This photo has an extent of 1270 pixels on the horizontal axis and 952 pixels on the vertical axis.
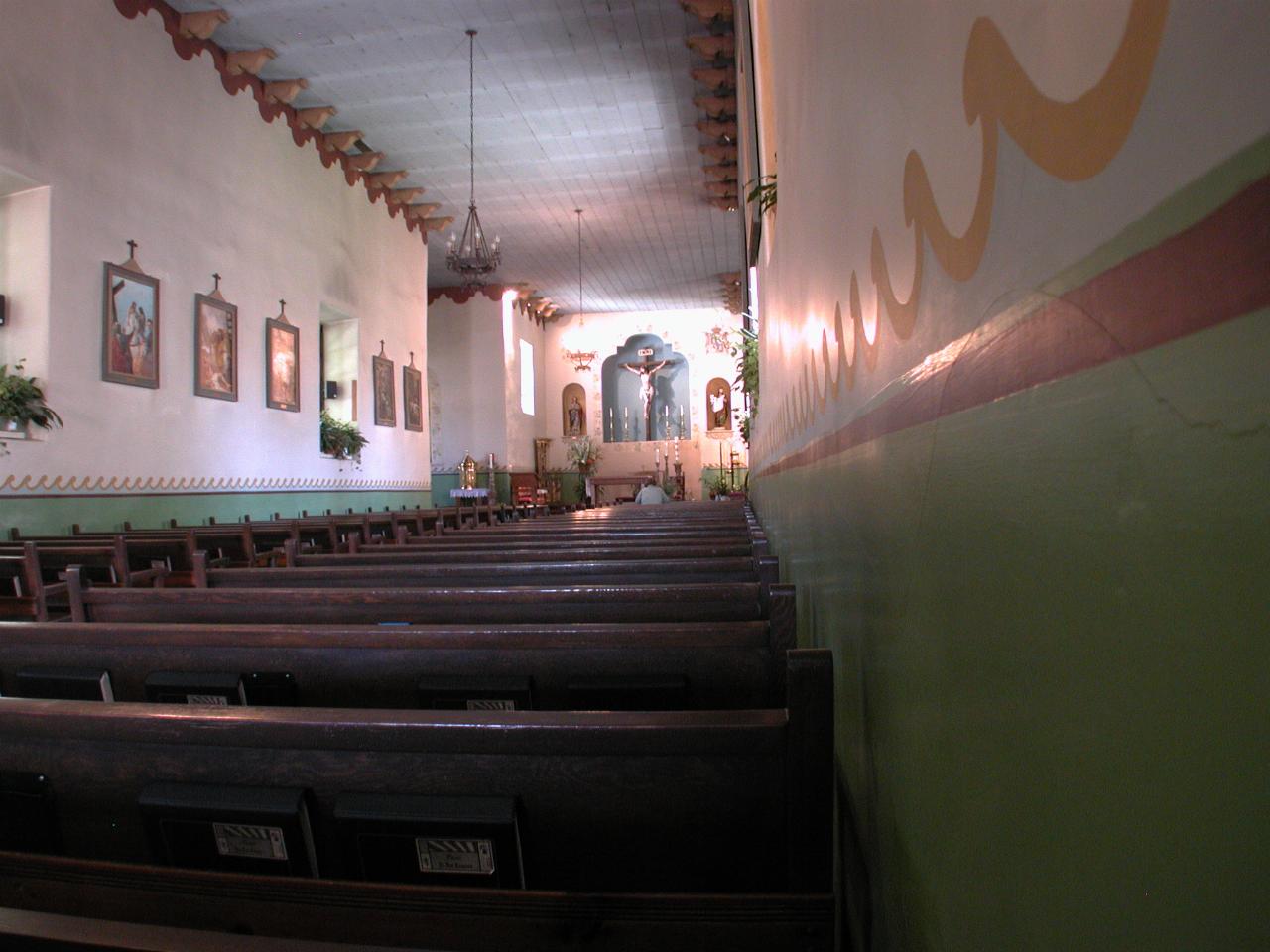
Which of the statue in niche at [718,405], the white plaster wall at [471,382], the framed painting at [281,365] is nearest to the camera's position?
the framed painting at [281,365]

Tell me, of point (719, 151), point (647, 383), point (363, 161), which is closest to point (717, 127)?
point (719, 151)

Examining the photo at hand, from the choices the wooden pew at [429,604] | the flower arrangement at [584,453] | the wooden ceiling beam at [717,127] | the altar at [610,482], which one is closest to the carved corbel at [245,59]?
the wooden ceiling beam at [717,127]

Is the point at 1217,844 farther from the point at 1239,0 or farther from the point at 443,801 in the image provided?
the point at 443,801

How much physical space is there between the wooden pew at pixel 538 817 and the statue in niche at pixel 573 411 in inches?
663

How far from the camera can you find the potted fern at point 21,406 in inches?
198

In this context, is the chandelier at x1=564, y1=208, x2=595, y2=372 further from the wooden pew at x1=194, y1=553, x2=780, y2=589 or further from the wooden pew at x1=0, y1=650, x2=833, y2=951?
the wooden pew at x1=0, y1=650, x2=833, y2=951

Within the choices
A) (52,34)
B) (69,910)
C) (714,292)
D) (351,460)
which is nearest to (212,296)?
(52,34)

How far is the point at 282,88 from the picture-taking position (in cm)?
806

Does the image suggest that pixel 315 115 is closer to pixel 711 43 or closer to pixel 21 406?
pixel 711 43

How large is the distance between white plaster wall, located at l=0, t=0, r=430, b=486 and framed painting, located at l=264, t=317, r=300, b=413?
0.32 feet

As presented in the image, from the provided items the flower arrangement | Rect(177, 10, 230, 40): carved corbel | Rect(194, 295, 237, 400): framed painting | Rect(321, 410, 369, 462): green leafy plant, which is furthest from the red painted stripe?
the flower arrangement

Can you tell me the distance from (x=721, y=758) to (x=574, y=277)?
49.2 feet

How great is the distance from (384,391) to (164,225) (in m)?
4.06

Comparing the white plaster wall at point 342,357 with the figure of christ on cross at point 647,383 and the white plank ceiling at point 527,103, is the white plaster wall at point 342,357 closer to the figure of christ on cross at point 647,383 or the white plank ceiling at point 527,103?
the white plank ceiling at point 527,103
